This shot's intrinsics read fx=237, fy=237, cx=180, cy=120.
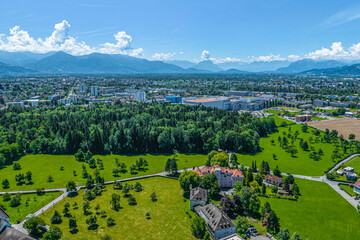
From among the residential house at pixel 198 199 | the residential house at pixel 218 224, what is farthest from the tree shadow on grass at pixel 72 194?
the residential house at pixel 218 224

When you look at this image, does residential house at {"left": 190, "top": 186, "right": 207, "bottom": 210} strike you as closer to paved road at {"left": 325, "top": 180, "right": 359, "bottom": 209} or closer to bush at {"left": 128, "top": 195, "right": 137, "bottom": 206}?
bush at {"left": 128, "top": 195, "right": 137, "bottom": 206}

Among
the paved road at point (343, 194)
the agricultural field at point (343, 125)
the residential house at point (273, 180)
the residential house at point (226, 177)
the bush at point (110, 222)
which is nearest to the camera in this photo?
the bush at point (110, 222)

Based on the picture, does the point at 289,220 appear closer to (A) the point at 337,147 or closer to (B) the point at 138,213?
(B) the point at 138,213

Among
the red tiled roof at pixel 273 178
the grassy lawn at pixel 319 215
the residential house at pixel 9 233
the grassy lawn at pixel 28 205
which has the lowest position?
the grassy lawn at pixel 319 215

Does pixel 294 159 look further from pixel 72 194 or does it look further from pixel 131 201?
pixel 72 194

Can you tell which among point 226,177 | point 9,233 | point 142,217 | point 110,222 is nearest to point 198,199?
point 142,217

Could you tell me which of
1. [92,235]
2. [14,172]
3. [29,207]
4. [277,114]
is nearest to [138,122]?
[14,172]

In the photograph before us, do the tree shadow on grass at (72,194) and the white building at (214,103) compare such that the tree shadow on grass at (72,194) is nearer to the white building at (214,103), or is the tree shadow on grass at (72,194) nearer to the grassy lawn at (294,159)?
the grassy lawn at (294,159)

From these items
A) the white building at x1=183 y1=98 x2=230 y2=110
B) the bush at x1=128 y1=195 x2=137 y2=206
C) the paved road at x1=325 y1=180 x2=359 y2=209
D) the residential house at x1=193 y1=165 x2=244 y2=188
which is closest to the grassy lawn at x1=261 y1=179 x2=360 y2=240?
the paved road at x1=325 y1=180 x2=359 y2=209
